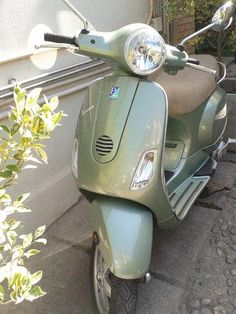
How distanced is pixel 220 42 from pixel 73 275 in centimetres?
303

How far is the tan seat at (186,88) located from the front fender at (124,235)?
34.3 inches

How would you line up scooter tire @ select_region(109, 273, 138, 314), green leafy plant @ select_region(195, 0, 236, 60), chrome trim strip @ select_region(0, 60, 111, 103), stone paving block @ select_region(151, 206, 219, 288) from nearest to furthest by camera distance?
scooter tire @ select_region(109, 273, 138, 314)
stone paving block @ select_region(151, 206, 219, 288)
chrome trim strip @ select_region(0, 60, 111, 103)
green leafy plant @ select_region(195, 0, 236, 60)

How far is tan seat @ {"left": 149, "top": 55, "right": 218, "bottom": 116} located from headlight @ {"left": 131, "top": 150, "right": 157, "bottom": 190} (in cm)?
71

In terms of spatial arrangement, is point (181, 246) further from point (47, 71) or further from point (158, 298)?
point (47, 71)

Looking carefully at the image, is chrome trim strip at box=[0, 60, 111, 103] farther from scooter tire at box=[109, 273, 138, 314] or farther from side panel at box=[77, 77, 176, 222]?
scooter tire at box=[109, 273, 138, 314]

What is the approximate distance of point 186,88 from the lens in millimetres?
2451

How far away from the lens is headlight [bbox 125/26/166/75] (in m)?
1.68

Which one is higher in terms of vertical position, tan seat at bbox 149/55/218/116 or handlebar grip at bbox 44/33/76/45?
handlebar grip at bbox 44/33/76/45

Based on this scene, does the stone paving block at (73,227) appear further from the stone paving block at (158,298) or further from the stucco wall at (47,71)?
the stone paving block at (158,298)

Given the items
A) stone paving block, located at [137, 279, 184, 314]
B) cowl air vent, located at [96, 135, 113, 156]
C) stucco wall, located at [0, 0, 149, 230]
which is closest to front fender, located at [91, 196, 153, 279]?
cowl air vent, located at [96, 135, 113, 156]

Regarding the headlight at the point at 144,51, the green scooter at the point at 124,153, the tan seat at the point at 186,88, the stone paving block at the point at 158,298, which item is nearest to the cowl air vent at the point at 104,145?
the green scooter at the point at 124,153

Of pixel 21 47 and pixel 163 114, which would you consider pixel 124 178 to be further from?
pixel 21 47

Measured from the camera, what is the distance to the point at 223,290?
2.09 metres

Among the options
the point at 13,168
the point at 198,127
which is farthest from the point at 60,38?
the point at 198,127
